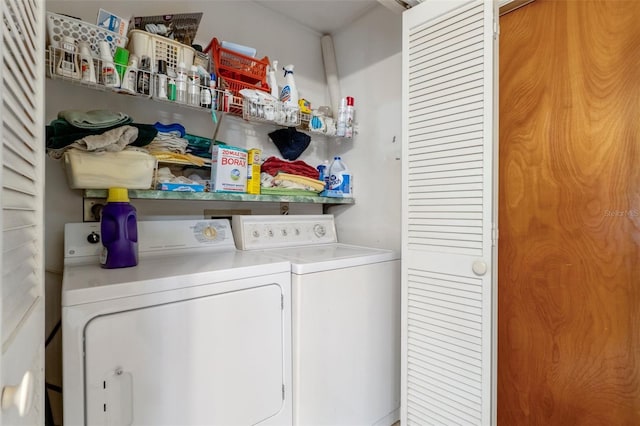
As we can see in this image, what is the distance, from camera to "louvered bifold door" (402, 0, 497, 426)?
126cm

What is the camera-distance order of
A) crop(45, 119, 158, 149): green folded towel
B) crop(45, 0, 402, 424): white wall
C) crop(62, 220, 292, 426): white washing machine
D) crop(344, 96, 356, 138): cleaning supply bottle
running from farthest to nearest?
crop(344, 96, 356, 138): cleaning supply bottle → crop(45, 0, 402, 424): white wall → crop(45, 119, 158, 149): green folded towel → crop(62, 220, 292, 426): white washing machine

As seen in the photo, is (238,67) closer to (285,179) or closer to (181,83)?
(181,83)

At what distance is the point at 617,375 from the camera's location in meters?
1.29

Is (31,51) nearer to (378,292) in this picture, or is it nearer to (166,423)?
(166,423)

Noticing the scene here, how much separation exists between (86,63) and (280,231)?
1.22m

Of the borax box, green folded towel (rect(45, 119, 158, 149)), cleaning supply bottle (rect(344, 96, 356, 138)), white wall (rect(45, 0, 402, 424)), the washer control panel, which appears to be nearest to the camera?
green folded towel (rect(45, 119, 158, 149))

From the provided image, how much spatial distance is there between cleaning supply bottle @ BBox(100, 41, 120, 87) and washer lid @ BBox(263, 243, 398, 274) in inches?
41.8

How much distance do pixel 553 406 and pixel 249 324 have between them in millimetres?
1463

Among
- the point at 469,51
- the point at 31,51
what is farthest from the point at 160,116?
the point at 469,51

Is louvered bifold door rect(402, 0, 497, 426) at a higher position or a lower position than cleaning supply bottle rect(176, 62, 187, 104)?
lower

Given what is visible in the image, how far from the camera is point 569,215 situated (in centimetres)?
142

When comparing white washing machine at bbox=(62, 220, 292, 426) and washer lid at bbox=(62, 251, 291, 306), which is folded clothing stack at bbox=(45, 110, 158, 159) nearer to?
white washing machine at bbox=(62, 220, 292, 426)

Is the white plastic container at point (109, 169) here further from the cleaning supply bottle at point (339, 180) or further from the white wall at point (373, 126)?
the white wall at point (373, 126)

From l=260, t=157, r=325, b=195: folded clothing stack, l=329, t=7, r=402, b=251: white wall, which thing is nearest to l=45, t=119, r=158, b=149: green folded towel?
l=260, t=157, r=325, b=195: folded clothing stack
